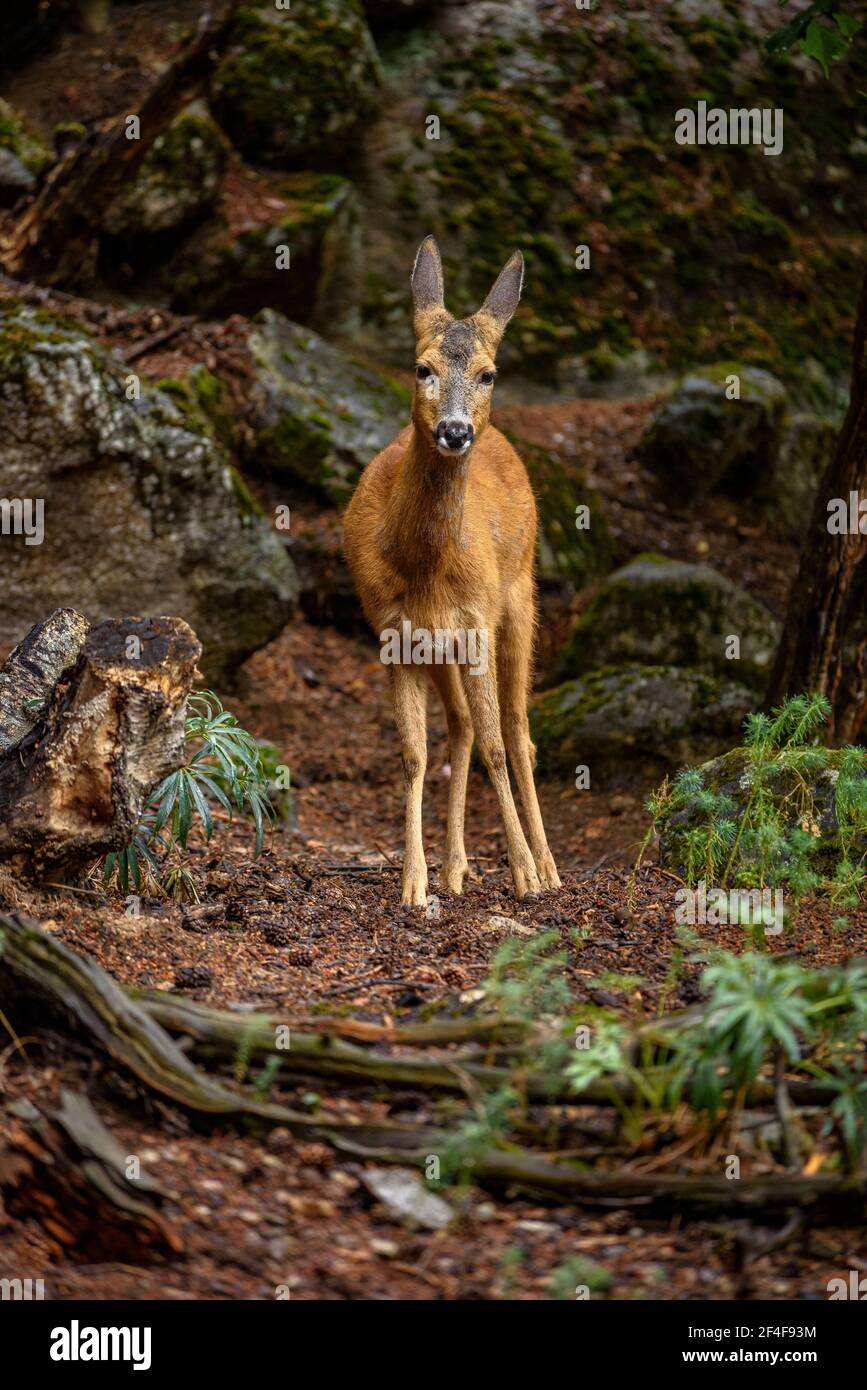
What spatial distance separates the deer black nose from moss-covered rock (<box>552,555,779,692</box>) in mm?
4067

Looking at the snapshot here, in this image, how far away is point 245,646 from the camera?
29.5ft

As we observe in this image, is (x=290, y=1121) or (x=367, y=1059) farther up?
(x=367, y=1059)

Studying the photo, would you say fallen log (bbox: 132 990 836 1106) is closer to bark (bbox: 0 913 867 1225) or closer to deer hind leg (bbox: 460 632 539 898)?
bark (bbox: 0 913 867 1225)

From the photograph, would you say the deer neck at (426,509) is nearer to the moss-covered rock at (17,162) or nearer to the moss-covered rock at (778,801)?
the moss-covered rock at (778,801)

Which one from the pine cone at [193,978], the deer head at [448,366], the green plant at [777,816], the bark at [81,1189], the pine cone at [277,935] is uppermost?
the deer head at [448,366]

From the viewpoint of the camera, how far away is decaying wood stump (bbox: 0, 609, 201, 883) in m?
4.79

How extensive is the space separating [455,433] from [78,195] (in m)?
5.55

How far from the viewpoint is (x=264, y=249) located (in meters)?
11.6

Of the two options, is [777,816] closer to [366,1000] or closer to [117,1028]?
[366,1000]

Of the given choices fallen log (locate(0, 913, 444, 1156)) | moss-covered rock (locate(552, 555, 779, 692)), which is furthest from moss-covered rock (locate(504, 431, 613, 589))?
fallen log (locate(0, 913, 444, 1156))

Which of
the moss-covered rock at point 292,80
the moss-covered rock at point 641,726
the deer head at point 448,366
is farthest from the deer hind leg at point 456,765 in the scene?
the moss-covered rock at point 292,80

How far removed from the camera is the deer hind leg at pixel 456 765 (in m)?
6.54

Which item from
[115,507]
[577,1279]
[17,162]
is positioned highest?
[17,162]

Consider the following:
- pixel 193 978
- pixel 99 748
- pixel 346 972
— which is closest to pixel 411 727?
pixel 346 972
